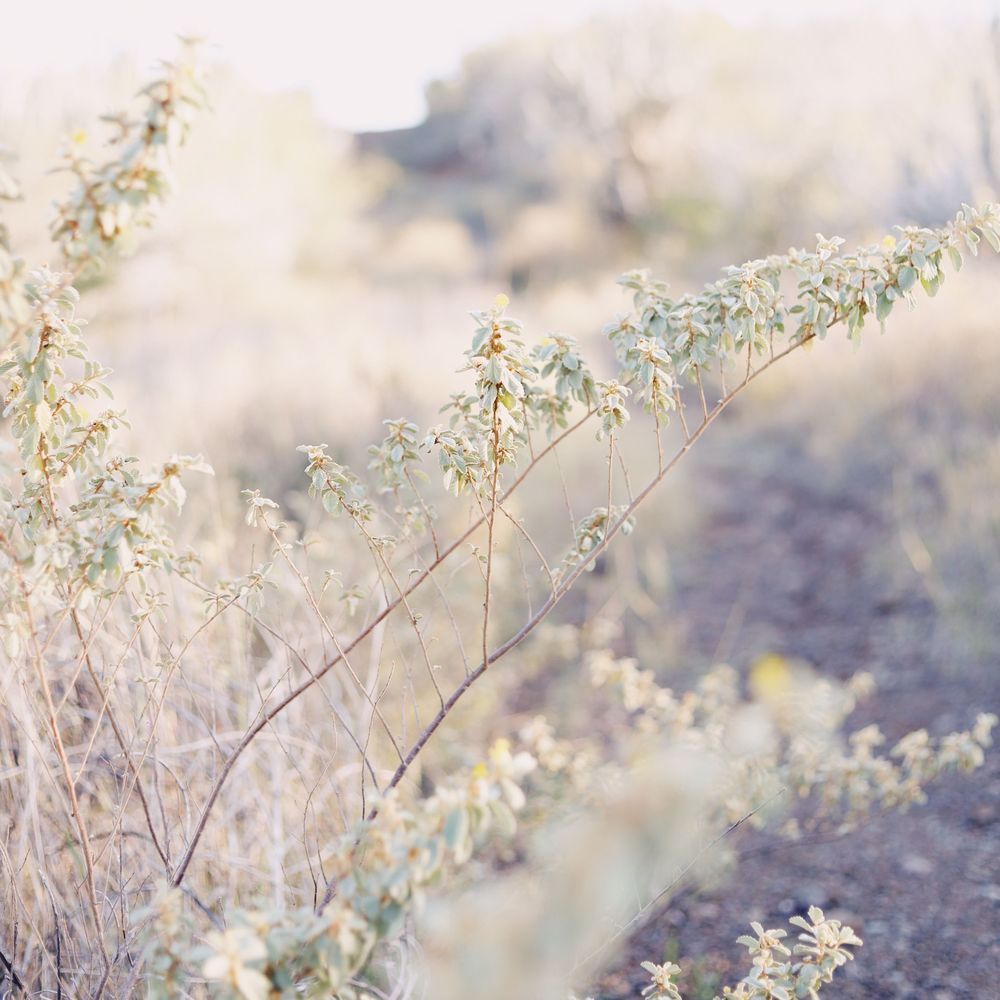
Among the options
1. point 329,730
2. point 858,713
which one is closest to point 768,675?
point 858,713

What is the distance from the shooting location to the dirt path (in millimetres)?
2309

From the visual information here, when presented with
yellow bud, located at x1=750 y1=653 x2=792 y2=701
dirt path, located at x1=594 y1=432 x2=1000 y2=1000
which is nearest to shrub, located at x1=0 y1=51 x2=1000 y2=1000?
dirt path, located at x1=594 y1=432 x2=1000 y2=1000

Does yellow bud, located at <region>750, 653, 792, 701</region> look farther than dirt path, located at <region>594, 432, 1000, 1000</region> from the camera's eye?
Yes

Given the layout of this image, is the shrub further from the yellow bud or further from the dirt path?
the yellow bud

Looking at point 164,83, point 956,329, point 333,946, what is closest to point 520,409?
point 164,83

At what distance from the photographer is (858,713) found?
11.9 feet

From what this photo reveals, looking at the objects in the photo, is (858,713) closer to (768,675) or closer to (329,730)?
(768,675)

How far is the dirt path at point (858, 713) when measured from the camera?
2.31 m

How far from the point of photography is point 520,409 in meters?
1.53

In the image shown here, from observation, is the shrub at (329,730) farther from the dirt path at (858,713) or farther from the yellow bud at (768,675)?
the yellow bud at (768,675)

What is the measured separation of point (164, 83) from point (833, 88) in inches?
679

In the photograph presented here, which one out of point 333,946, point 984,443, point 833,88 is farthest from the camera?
point 833,88

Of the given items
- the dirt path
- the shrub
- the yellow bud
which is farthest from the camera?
the yellow bud

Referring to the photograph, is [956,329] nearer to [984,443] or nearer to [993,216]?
[984,443]
